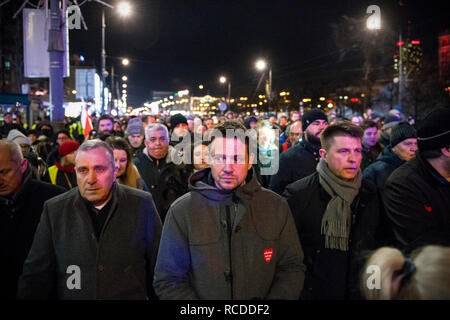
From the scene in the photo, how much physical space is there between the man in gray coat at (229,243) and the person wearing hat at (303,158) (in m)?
2.69

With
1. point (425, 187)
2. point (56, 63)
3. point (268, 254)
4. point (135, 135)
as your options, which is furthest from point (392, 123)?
point (56, 63)

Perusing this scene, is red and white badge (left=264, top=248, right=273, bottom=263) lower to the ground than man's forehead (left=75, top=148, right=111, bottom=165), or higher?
lower

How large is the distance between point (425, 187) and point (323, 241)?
3.11 feet

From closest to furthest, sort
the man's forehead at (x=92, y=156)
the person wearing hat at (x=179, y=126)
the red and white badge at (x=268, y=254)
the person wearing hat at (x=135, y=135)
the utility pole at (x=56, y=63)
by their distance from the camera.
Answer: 1. the red and white badge at (x=268, y=254)
2. the man's forehead at (x=92, y=156)
3. the person wearing hat at (x=135, y=135)
4. the person wearing hat at (x=179, y=126)
5. the utility pole at (x=56, y=63)

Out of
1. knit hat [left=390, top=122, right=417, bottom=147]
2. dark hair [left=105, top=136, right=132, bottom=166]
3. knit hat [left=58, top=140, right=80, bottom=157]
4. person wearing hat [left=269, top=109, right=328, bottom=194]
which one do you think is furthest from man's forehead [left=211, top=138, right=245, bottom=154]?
knit hat [left=58, top=140, right=80, bottom=157]

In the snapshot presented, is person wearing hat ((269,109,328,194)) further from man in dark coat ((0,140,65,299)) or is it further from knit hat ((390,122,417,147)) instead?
man in dark coat ((0,140,65,299))

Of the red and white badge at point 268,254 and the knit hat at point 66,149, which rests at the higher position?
the knit hat at point 66,149

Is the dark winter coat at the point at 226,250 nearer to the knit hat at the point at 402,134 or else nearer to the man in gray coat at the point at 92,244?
the man in gray coat at the point at 92,244

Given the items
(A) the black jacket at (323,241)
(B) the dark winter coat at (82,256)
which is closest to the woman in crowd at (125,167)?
(B) the dark winter coat at (82,256)

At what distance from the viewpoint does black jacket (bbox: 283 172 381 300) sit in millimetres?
3666

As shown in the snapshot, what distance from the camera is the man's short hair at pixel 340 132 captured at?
405cm

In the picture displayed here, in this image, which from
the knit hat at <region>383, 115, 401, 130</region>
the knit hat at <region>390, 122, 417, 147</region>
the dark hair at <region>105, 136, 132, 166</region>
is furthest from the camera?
the knit hat at <region>383, 115, 401, 130</region>

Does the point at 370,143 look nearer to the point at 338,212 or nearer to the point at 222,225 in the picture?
the point at 338,212

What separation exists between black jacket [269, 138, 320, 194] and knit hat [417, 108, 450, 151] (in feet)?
8.72
